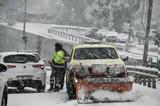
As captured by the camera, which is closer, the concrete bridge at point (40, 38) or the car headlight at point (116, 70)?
the car headlight at point (116, 70)

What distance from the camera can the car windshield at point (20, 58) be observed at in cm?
1608

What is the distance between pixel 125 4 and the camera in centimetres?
7619

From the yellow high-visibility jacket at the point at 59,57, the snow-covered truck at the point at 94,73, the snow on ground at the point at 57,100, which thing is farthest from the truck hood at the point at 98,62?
the yellow high-visibility jacket at the point at 59,57

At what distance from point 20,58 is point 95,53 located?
103 inches

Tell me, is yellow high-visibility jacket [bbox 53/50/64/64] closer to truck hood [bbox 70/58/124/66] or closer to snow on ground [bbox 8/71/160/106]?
snow on ground [bbox 8/71/160/106]

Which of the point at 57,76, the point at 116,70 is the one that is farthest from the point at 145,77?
the point at 116,70

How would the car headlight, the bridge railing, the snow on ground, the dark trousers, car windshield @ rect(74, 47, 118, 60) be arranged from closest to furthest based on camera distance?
the snow on ground < the car headlight < car windshield @ rect(74, 47, 118, 60) < the dark trousers < the bridge railing

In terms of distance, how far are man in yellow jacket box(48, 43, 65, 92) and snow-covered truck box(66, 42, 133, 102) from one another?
2.79ft

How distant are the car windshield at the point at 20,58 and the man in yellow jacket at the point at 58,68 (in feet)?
2.62

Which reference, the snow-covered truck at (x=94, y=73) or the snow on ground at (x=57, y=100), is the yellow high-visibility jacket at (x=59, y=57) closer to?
the snow-covered truck at (x=94, y=73)

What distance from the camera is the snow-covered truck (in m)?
14.1

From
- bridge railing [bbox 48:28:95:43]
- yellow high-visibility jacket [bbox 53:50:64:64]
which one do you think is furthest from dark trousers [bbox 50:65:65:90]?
bridge railing [bbox 48:28:95:43]

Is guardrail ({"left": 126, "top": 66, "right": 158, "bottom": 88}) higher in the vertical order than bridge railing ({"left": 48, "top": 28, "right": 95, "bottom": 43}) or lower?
lower

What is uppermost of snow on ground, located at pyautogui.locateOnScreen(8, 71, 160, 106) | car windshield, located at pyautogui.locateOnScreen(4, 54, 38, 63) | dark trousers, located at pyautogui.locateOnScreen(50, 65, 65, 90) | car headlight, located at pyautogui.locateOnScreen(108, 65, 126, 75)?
car windshield, located at pyautogui.locateOnScreen(4, 54, 38, 63)
